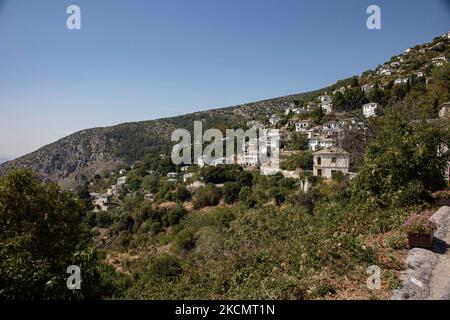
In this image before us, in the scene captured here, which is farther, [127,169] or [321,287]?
[127,169]

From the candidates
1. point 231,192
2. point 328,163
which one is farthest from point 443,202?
point 231,192

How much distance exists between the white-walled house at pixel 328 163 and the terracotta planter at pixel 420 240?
2306 centimetres

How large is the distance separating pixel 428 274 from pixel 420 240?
1046 millimetres

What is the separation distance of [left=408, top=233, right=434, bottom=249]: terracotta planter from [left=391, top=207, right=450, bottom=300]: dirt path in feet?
0.44

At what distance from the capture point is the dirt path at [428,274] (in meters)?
4.04

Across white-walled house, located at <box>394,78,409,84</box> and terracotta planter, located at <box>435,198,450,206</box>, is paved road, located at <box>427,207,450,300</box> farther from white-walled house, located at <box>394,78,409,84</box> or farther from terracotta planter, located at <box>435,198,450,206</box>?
white-walled house, located at <box>394,78,409,84</box>

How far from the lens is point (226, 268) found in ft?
20.1

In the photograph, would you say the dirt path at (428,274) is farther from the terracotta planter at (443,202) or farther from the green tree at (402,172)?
the terracotta planter at (443,202)

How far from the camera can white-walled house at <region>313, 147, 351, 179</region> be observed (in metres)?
28.6

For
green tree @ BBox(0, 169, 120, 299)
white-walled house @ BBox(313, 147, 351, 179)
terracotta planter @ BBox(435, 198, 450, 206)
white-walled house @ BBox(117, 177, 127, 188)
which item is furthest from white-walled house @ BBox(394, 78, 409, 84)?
white-walled house @ BBox(117, 177, 127, 188)

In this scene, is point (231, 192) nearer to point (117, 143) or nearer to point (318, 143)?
point (318, 143)
